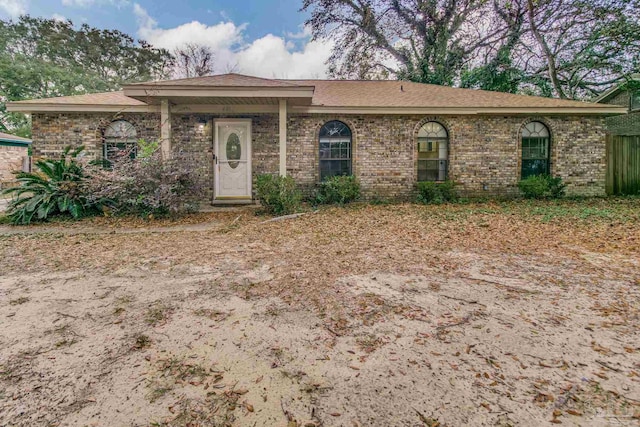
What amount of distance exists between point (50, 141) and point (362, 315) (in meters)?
10.0

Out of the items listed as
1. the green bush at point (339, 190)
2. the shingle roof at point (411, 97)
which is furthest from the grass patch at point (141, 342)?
the shingle roof at point (411, 97)

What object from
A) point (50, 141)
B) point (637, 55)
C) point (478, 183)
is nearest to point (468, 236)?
point (478, 183)

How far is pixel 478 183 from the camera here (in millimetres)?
9844

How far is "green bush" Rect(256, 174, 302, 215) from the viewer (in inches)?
302

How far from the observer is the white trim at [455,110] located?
30.0ft

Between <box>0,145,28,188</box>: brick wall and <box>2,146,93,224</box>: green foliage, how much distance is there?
10.8 meters

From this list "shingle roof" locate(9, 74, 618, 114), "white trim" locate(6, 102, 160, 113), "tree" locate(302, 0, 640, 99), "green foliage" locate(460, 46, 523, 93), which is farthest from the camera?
"green foliage" locate(460, 46, 523, 93)

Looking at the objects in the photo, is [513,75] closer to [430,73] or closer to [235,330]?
[430,73]

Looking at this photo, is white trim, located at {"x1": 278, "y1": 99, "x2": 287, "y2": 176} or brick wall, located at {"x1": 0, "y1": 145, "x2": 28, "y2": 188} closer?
white trim, located at {"x1": 278, "y1": 99, "x2": 287, "y2": 176}

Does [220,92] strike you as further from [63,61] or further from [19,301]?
[63,61]

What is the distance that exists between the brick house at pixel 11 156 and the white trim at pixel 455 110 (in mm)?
14801

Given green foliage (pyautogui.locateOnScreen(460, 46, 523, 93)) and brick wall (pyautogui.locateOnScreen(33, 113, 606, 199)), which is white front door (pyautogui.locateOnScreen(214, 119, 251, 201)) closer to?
brick wall (pyautogui.locateOnScreen(33, 113, 606, 199))

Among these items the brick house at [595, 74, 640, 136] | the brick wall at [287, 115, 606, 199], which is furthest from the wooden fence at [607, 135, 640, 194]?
the brick house at [595, 74, 640, 136]

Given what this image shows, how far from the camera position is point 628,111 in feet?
44.2
